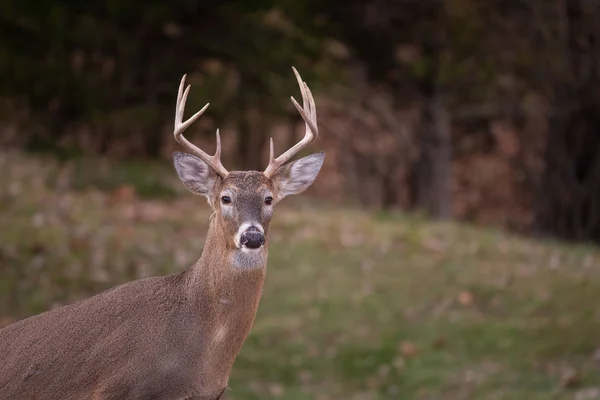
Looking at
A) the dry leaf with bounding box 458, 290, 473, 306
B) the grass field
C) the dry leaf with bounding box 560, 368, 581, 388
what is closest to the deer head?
the grass field

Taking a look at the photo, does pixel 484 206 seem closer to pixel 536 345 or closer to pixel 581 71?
pixel 581 71

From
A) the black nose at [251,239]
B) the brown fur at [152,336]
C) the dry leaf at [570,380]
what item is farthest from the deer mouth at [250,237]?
the dry leaf at [570,380]

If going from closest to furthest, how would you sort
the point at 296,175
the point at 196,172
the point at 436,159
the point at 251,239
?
the point at 251,239 → the point at 196,172 → the point at 296,175 → the point at 436,159

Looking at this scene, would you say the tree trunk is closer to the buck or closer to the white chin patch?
the buck

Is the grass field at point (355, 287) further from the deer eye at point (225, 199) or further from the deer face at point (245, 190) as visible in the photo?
the deer eye at point (225, 199)

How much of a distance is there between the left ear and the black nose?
21.7 inches

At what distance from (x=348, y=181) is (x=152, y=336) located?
16.3 metres

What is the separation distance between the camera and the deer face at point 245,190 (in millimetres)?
5734

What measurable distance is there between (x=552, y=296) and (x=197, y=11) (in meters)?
5.13

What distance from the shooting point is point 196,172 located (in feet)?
20.2

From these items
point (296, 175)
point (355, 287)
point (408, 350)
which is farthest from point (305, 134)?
point (355, 287)

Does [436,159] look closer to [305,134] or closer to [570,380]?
[570,380]

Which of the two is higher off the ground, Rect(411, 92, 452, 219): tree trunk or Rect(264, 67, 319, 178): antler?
Rect(264, 67, 319, 178): antler

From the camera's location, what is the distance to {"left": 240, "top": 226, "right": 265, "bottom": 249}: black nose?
222 inches
